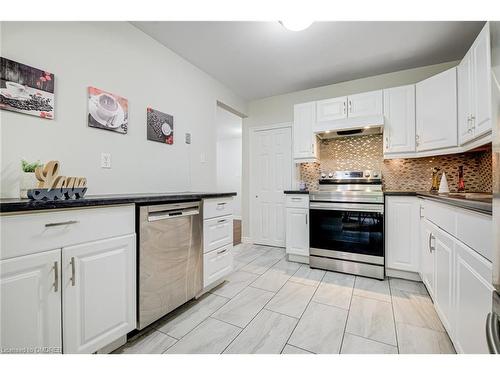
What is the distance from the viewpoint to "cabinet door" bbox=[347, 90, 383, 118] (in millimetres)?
2658

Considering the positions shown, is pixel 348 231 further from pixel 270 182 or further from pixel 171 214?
pixel 171 214

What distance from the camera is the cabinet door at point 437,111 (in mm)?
2168

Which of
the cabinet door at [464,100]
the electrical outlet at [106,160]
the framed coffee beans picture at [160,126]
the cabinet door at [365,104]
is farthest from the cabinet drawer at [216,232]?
the cabinet door at [464,100]

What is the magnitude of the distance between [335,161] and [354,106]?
78 centimetres

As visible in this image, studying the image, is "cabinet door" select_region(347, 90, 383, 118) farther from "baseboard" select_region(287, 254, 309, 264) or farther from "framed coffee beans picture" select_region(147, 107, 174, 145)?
"framed coffee beans picture" select_region(147, 107, 174, 145)

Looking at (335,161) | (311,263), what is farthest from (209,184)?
(335,161)

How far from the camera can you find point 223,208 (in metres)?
2.13

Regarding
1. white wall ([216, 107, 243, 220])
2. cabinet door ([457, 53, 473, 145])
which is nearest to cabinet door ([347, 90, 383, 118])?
cabinet door ([457, 53, 473, 145])

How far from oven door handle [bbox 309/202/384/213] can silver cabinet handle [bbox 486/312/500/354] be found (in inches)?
75.2

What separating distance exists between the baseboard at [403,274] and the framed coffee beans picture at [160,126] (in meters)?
2.74

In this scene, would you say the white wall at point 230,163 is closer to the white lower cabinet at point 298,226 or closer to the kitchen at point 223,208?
the kitchen at point 223,208

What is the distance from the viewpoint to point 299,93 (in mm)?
3506

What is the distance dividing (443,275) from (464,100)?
1621 mm
